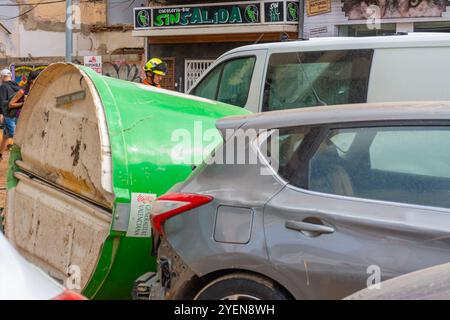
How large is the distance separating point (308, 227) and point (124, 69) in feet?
57.4

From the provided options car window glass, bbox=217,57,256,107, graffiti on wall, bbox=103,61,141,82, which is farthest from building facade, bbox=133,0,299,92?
car window glass, bbox=217,57,256,107

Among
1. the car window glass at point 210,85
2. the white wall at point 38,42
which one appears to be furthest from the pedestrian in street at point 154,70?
the white wall at point 38,42

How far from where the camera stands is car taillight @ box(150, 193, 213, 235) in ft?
11.6

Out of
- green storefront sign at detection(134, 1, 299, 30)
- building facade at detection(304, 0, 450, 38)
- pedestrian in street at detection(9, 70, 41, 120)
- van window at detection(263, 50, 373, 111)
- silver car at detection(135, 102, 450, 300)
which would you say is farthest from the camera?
green storefront sign at detection(134, 1, 299, 30)

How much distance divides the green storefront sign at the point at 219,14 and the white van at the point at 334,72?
26.6ft

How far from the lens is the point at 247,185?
11.3 feet

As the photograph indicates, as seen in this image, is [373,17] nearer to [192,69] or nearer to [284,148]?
[192,69]

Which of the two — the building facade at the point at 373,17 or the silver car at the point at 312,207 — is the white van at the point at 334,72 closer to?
the silver car at the point at 312,207

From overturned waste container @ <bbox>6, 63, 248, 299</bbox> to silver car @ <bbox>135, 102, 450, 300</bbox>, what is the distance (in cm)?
65

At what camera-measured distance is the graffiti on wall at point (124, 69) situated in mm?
19703

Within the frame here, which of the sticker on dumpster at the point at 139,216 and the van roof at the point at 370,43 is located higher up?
the van roof at the point at 370,43

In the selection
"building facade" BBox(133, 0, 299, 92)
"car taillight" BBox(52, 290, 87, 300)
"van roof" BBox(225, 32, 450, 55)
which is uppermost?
"building facade" BBox(133, 0, 299, 92)

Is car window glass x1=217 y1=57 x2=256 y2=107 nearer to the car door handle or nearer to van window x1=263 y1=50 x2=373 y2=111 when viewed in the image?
van window x1=263 y1=50 x2=373 y2=111
